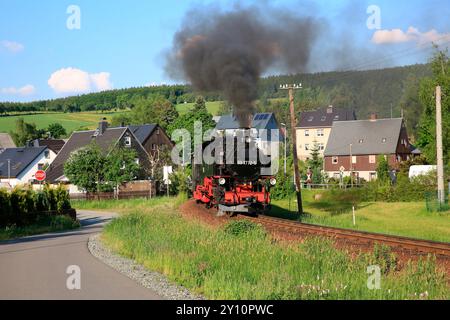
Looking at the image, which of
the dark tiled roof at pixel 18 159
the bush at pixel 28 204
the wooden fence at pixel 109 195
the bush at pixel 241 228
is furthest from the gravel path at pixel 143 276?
the dark tiled roof at pixel 18 159

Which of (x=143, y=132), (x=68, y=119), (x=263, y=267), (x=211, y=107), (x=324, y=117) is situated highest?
(x=211, y=107)

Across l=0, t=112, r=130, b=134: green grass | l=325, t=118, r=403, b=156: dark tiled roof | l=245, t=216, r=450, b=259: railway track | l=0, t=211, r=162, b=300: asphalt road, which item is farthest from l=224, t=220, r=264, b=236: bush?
l=0, t=112, r=130, b=134: green grass

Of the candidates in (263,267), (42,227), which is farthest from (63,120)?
(263,267)

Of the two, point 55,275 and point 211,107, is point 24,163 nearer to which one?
point 55,275

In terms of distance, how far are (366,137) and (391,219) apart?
51.3 m

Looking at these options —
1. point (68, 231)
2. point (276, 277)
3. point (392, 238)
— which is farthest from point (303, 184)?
point (276, 277)

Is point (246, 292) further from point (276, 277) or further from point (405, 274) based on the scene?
point (405, 274)

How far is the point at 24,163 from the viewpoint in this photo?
267ft

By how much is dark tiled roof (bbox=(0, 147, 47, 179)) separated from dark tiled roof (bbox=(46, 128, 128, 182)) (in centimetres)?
655

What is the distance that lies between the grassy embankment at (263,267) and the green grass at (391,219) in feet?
31.7

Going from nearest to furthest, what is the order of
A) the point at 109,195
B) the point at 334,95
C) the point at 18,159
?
the point at 109,195 → the point at 18,159 → the point at 334,95

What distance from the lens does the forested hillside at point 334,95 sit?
470ft

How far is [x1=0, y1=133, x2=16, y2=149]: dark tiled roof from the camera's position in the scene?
113119mm

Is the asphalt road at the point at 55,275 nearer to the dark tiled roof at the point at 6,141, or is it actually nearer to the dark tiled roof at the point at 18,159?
the dark tiled roof at the point at 18,159
